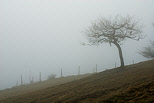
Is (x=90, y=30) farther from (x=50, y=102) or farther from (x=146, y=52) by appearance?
(x=146, y=52)

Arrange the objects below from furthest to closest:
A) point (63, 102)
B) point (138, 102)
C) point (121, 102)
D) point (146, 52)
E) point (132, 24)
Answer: point (146, 52) → point (132, 24) → point (63, 102) → point (121, 102) → point (138, 102)

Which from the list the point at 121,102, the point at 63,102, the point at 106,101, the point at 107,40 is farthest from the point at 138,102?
the point at 107,40

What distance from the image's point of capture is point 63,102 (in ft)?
25.2

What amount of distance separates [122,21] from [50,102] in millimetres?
14952

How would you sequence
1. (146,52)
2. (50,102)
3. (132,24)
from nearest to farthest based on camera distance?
1. (50,102)
2. (132,24)
3. (146,52)

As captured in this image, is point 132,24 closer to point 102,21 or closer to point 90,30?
point 102,21

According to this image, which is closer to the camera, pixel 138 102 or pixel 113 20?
pixel 138 102

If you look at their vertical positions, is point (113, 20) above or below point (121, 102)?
above

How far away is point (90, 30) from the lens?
19609mm

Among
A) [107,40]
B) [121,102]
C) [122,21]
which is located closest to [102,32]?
[107,40]

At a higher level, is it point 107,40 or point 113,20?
point 113,20

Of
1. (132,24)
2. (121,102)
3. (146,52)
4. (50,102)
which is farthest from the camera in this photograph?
(146,52)

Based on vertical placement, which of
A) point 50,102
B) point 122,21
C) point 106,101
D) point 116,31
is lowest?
point 50,102

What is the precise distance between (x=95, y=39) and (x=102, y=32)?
142 centimetres
